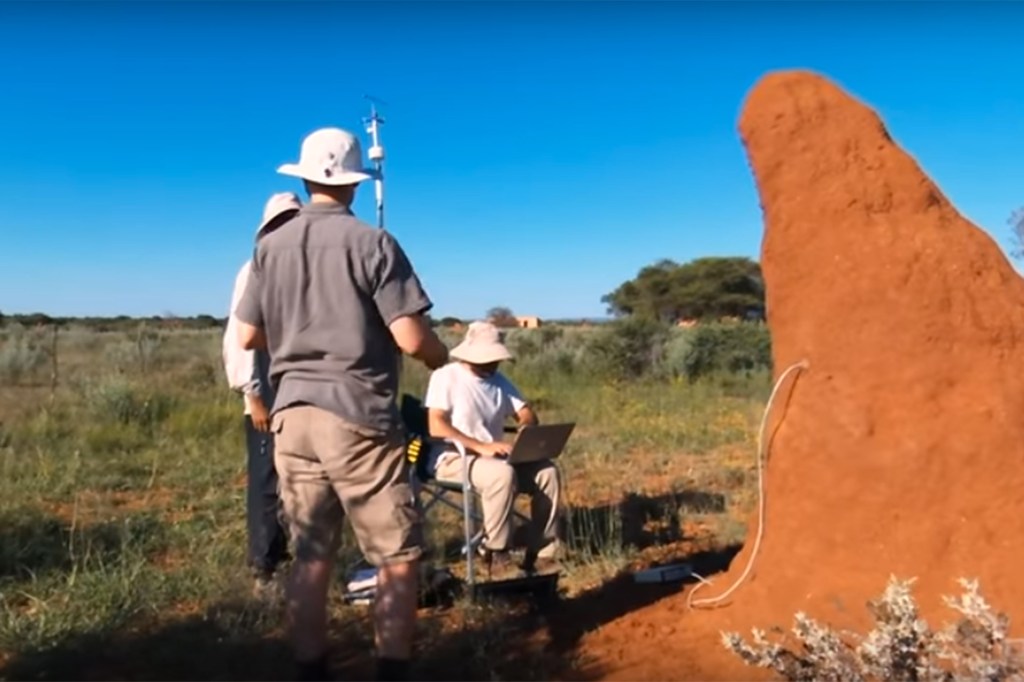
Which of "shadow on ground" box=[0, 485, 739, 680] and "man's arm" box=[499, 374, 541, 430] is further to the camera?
"man's arm" box=[499, 374, 541, 430]

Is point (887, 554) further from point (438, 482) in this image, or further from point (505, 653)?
point (438, 482)

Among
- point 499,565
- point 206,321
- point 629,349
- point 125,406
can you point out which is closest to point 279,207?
point 499,565

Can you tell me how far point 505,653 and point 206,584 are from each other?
1.68 metres

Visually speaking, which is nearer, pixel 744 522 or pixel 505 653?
pixel 505 653

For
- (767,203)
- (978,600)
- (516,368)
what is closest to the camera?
(978,600)

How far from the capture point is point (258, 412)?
4.88 meters

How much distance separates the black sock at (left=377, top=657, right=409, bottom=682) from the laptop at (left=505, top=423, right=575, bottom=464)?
1.60m

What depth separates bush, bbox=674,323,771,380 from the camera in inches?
709

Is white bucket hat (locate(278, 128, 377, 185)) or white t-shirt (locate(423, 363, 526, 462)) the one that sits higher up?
white bucket hat (locate(278, 128, 377, 185))

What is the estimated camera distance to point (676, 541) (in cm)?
653

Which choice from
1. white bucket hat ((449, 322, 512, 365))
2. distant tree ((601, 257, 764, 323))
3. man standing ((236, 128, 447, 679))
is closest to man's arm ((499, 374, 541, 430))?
white bucket hat ((449, 322, 512, 365))

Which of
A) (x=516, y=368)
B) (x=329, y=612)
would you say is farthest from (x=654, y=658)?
(x=516, y=368)

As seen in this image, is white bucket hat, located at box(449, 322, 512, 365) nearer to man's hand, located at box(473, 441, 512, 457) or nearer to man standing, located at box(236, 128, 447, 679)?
man's hand, located at box(473, 441, 512, 457)

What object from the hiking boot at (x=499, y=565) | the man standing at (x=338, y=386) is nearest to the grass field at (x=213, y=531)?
the hiking boot at (x=499, y=565)
